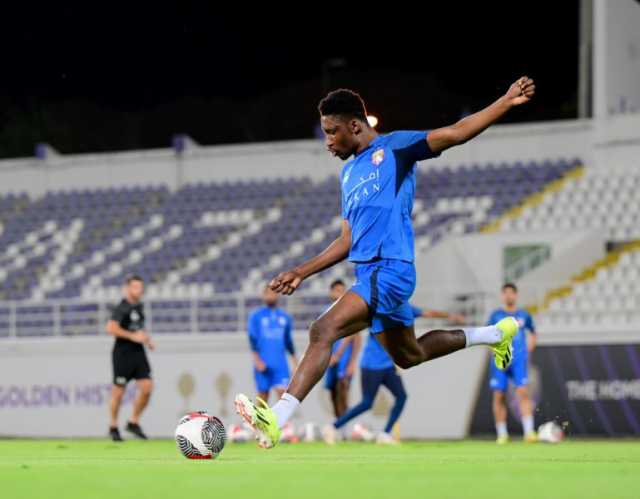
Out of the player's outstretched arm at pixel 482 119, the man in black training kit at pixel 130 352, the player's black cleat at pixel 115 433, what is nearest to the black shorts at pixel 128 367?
the man in black training kit at pixel 130 352

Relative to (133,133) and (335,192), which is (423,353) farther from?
(133,133)

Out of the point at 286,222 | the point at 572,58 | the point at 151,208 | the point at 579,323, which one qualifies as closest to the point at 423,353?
the point at 579,323

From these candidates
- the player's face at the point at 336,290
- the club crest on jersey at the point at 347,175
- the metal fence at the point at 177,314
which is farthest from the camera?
the metal fence at the point at 177,314

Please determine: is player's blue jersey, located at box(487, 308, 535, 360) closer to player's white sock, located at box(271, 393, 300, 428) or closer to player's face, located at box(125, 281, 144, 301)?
player's face, located at box(125, 281, 144, 301)

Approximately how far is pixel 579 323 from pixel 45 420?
9.01 meters

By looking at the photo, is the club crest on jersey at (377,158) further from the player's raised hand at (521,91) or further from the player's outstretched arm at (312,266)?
the player's raised hand at (521,91)

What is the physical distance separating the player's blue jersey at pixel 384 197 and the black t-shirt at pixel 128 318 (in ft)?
26.6

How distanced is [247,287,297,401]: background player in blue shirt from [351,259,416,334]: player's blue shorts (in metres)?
8.58

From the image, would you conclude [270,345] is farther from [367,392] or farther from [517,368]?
[517,368]

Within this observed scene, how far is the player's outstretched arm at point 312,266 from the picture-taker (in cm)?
838

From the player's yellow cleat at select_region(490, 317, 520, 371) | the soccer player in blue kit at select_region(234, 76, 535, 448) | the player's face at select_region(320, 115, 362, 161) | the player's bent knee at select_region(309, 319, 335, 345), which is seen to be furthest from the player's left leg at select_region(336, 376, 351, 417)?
the player's bent knee at select_region(309, 319, 335, 345)

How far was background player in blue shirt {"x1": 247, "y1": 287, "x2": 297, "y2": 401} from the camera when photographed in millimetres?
17219

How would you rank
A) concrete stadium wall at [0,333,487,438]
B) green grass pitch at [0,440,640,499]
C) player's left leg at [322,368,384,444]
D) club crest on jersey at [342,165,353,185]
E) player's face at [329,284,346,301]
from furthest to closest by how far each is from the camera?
concrete stadium wall at [0,333,487,438] → player's face at [329,284,346,301] → player's left leg at [322,368,384,444] → club crest on jersey at [342,165,353,185] → green grass pitch at [0,440,640,499]

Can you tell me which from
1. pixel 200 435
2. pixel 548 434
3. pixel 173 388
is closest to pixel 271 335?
pixel 548 434
